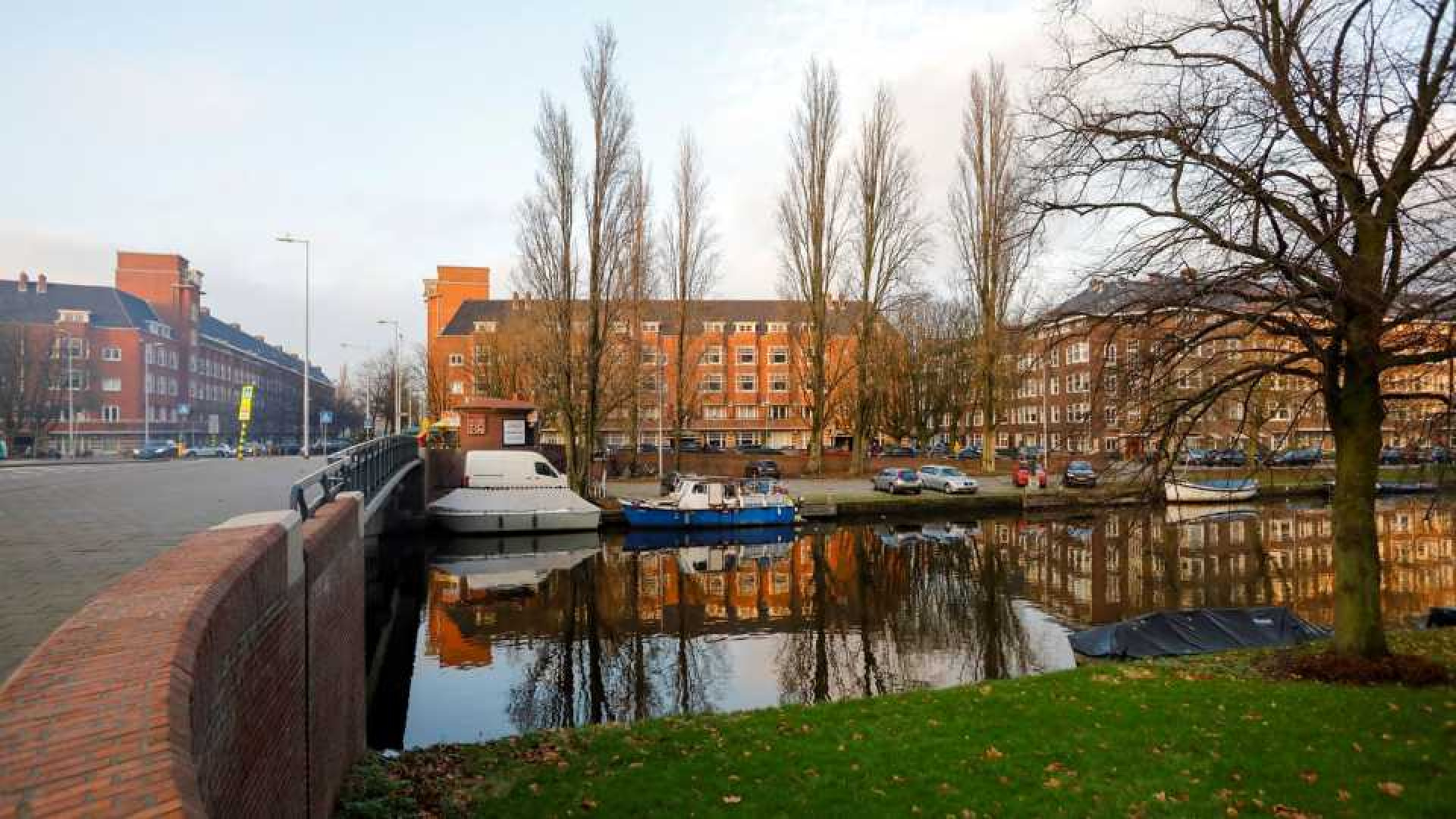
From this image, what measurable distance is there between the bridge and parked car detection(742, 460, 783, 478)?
1386 inches

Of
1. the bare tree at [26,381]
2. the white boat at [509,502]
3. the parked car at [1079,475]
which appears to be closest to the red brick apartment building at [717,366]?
the parked car at [1079,475]

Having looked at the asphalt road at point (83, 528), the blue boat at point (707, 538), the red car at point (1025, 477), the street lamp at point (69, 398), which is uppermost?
the street lamp at point (69, 398)

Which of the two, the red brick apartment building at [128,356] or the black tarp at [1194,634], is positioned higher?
the red brick apartment building at [128,356]

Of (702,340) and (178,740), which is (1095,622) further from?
(702,340)

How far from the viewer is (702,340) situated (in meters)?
76.0

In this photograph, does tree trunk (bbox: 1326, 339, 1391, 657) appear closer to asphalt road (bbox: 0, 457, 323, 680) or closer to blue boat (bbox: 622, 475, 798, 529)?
asphalt road (bbox: 0, 457, 323, 680)

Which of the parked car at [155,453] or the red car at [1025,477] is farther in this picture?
the parked car at [155,453]

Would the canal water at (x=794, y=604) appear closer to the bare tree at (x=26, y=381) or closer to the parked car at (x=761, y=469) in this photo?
the parked car at (x=761, y=469)

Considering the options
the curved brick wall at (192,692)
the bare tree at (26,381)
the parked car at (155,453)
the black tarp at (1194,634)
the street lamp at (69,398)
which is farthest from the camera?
the street lamp at (69,398)

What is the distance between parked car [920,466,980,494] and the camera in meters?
40.2

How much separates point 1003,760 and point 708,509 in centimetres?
2597

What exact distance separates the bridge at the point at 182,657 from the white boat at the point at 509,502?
20.0 meters

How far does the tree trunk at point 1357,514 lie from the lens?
9.84 metres

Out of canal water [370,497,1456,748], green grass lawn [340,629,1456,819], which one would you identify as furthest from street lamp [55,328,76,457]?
green grass lawn [340,629,1456,819]
